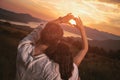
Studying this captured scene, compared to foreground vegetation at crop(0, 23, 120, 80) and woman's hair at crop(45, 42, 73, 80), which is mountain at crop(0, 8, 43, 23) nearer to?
foreground vegetation at crop(0, 23, 120, 80)

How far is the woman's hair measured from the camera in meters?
2.05

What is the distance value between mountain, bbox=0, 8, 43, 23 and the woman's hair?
1.85 metres

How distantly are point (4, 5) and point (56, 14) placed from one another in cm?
58

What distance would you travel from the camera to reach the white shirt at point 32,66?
1984mm

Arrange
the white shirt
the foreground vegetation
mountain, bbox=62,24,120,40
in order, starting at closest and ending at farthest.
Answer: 1. the white shirt
2. the foreground vegetation
3. mountain, bbox=62,24,120,40

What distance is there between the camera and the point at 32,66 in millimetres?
2002

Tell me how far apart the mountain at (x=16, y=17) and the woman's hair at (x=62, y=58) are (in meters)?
1.85

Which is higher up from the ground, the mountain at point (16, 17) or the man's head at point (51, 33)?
the man's head at point (51, 33)

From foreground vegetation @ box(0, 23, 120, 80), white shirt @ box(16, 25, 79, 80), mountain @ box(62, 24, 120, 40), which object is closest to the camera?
white shirt @ box(16, 25, 79, 80)

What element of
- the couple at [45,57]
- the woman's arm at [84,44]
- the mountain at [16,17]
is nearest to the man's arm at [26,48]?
the couple at [45,57]

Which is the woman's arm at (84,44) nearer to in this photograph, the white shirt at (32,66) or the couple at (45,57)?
the couple at (45,57)

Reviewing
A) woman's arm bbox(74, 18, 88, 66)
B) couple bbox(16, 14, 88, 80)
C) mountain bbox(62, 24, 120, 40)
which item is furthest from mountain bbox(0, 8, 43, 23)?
couple bbox(16, 14, 88, 80)

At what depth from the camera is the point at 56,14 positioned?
396 centimetres

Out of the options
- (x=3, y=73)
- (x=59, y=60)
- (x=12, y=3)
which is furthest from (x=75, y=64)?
(x=12, y=3)
